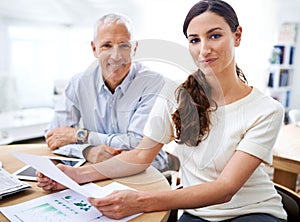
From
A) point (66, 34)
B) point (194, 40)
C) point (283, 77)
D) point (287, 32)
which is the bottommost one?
point (283, 77)

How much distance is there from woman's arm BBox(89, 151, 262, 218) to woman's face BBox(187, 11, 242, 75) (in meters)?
0.30

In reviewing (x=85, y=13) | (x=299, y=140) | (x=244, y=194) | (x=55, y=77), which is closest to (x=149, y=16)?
(x=85, y=13)

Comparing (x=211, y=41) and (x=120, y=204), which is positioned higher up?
(x=211, y=41)

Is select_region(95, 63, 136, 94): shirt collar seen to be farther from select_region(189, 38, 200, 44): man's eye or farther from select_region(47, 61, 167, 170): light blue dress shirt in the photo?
select_region(189, 38, 200, 44): man's eye

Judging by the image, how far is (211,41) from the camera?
0.97 metres

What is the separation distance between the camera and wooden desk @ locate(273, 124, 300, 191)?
4.96 feet

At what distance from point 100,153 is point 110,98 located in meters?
0.32

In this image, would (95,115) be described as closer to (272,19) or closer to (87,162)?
(87,162)

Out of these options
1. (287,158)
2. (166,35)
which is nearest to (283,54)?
(166,35)

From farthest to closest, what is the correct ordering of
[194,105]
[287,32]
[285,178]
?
[287,32] → [285,178] → [194,105]

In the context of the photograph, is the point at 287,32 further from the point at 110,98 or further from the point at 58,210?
the point at 58,210

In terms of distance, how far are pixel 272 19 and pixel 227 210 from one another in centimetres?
301

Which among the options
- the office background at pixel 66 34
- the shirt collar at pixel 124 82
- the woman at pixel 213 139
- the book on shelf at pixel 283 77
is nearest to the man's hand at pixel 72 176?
the woman at pixel 213 139

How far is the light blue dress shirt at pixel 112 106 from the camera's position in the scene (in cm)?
129
